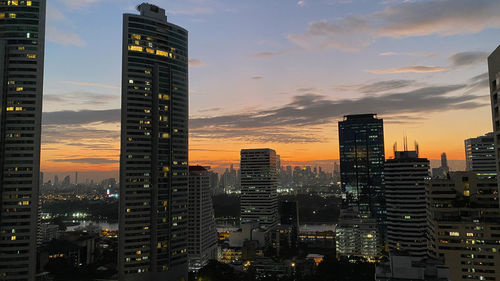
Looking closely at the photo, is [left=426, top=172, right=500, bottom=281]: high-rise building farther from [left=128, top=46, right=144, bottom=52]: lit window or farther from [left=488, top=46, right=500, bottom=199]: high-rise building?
[left=128, top=46, right=144, bottom=52]: lit window

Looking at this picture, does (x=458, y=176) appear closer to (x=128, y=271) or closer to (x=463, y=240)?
(x=463, y=240)

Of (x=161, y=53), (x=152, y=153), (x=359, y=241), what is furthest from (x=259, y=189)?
(x=161, y=53)

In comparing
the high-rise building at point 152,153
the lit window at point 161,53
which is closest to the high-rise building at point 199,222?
the high-rise building at point 152,153

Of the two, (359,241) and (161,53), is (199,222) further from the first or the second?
(359,241)

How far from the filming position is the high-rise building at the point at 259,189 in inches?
5630

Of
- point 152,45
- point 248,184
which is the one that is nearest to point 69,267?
point 152,45

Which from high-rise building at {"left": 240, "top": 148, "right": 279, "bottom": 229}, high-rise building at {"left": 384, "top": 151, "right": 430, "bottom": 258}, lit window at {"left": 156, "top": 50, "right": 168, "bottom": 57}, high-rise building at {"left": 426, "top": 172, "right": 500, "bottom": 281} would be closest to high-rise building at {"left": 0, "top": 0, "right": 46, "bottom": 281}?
lit window at {"left": 156, "top": 50, "right": 168, "bottom": 57}

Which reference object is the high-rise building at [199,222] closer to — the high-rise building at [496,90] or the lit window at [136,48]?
the lit window at [136,48]

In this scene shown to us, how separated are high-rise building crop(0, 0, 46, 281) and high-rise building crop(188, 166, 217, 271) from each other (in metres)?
44.2

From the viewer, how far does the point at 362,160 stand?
165125 millimetres

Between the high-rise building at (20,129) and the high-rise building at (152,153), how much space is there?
15.3 metres

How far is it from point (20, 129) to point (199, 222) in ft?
172

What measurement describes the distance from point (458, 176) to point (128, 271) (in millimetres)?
69672

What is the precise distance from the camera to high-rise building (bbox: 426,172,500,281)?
5381 centimetres
